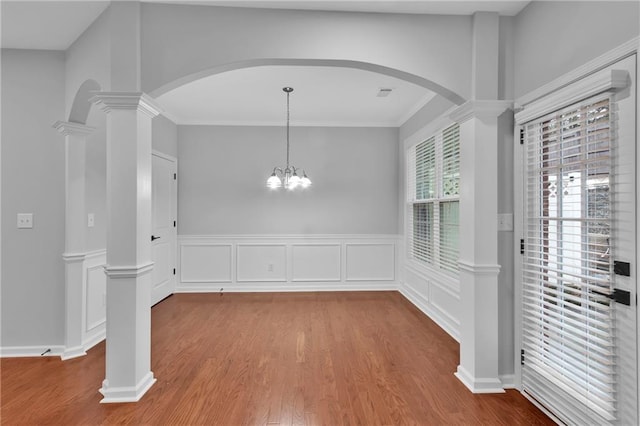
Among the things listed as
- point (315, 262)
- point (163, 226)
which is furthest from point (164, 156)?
point (315, 262)

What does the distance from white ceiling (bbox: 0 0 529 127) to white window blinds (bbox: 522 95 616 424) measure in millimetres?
1091

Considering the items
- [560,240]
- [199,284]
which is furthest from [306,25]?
[199,284]

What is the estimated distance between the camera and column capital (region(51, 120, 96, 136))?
2.79 meters

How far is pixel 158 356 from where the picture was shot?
9.38 ft

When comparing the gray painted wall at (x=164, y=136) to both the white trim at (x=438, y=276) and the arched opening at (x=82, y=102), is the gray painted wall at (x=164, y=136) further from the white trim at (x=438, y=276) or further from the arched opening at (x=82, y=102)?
the white trim at (x=438, y=276)

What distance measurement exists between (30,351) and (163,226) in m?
2.09

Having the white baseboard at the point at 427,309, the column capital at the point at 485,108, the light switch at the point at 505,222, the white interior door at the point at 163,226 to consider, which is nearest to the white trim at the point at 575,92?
the column capital at the point at 485,108

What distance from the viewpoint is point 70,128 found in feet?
9.24

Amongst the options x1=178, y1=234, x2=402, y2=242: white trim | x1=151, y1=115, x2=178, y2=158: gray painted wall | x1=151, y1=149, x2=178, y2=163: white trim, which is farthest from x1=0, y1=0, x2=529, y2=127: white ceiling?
x1=178, y1=234, x2=402, y2=242: white trim

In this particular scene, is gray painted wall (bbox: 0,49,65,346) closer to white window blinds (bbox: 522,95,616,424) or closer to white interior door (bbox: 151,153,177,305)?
white interior door (bbox: 151,153,177,305)

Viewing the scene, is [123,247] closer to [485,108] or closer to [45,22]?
[45,22]

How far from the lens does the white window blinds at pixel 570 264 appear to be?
169 cm

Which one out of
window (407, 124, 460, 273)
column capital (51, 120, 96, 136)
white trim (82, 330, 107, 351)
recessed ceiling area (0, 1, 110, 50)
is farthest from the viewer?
window (407, 124, 460, 273)

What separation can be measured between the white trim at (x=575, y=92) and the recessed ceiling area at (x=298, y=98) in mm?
1579
